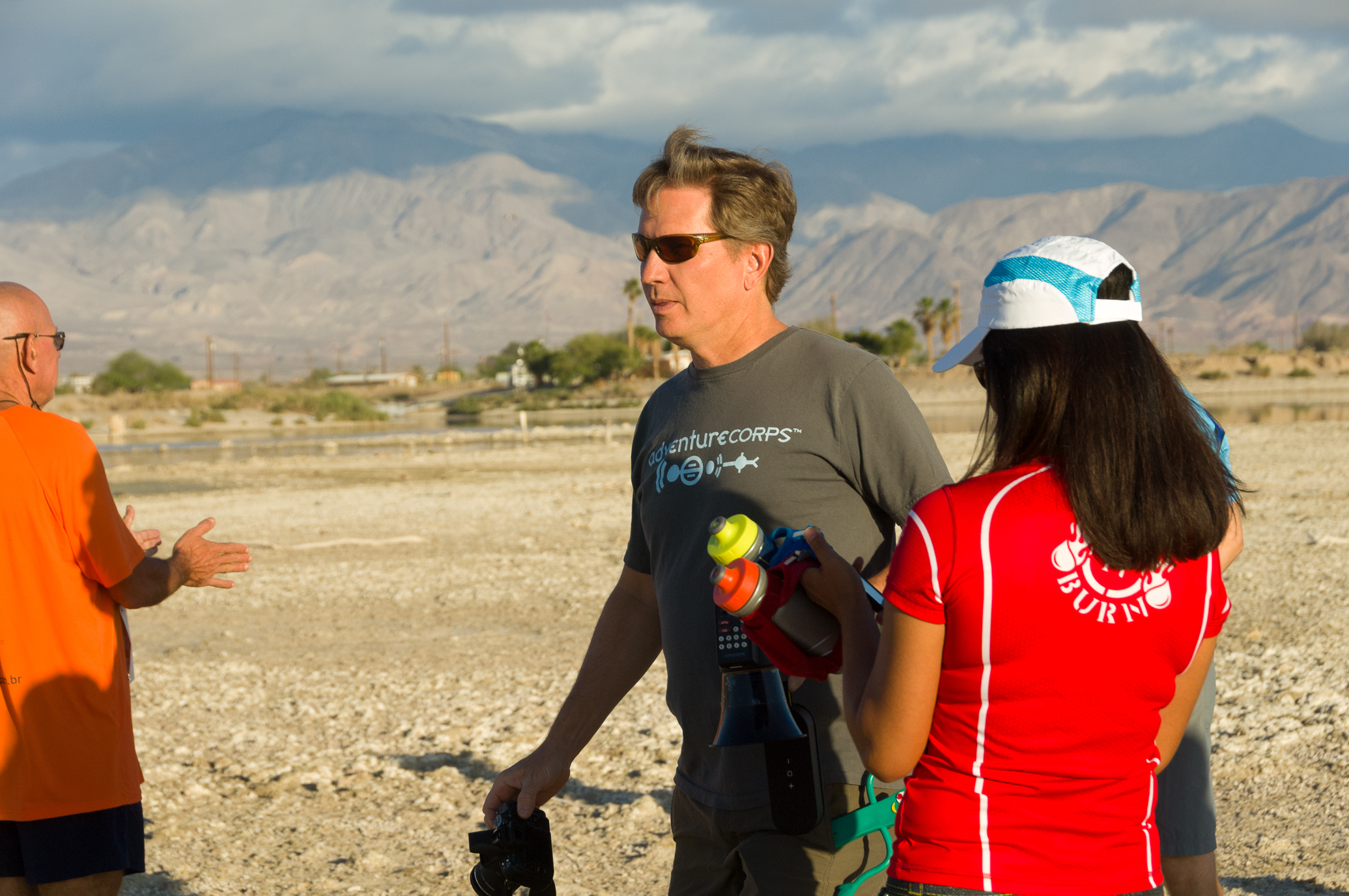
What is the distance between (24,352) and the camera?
3.07 metres

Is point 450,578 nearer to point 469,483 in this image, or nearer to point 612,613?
point 612,613

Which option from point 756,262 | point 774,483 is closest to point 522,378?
point 756,262

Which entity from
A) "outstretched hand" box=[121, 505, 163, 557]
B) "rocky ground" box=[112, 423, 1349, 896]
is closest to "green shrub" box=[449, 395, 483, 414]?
"rocky ground" box=[112, 423, 1349, 896]

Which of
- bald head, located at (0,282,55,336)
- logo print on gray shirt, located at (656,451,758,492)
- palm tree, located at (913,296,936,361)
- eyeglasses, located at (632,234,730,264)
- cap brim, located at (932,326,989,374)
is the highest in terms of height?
palm tree, located at (913,296,936,361)

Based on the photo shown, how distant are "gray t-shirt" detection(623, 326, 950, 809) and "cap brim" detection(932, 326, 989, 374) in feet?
1.70

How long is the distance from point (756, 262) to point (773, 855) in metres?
1.33

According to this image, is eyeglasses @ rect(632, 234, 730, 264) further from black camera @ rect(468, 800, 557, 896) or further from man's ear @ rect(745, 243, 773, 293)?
black camera @ rect(468, 800, 557, 896)

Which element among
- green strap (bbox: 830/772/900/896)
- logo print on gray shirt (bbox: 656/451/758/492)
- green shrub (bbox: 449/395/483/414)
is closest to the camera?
green strap (bbox: 830/772/900/896)

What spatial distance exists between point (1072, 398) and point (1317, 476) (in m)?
19.1

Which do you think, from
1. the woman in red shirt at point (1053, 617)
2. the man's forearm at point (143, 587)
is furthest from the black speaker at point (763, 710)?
the man's forearm at point (143, 587)

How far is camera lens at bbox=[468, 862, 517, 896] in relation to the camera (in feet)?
8.67

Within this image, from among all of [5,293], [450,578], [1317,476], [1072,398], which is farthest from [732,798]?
[1317,476]

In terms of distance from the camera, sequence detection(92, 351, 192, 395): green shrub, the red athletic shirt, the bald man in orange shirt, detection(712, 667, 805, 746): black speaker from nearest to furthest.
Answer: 1. the red athletic shirt
2. detection(712, 667, 805, 746): black speaker
3. the bald man in orange shirt
4. detection(92, 351, 192, 395): green shrub

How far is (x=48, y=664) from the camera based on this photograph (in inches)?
118
